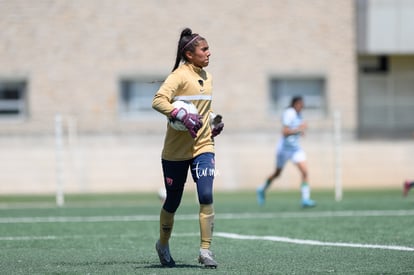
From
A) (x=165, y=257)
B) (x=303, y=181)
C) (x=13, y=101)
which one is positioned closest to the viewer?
(x=165, y=257)

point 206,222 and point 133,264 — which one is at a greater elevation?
point 206,222

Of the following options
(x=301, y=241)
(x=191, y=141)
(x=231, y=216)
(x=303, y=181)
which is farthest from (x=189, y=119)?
(x=303, y=181)

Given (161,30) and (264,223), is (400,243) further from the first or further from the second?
(161,30)

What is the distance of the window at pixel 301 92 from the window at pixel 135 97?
4.08 m

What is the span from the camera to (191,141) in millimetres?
10344

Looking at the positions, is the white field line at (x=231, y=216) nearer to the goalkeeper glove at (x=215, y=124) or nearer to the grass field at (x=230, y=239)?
the grass field at (x=230, y=239)

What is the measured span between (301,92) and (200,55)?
2679 centimetres

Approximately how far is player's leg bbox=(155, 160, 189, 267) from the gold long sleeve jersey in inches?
3.4

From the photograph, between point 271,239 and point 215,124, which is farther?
point 271,239

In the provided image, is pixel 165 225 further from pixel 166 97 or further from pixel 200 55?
pixel 200 55

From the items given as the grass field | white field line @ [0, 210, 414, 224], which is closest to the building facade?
the grass field

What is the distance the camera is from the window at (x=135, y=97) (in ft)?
118

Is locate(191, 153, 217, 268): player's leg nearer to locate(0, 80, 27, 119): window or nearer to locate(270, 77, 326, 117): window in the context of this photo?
locate(0, 80, 27, 119): window

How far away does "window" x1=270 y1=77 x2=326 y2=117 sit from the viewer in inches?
1449
